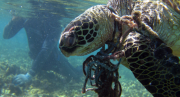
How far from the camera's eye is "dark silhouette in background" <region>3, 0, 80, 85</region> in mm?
11078

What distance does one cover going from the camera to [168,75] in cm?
128

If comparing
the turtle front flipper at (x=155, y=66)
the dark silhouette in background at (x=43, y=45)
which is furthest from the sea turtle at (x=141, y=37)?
the dark silhouette in background at (x=43, y=45)

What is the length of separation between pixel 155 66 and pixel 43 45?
42.5ft

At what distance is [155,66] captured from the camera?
1277mm

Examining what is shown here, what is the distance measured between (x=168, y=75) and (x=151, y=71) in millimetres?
189

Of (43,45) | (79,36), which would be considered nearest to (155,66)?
(79,36)

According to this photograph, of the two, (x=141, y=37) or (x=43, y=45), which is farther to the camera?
(x=43, y=45)

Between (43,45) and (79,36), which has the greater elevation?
(43,45)

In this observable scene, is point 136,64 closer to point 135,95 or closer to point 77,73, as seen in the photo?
point 135,95

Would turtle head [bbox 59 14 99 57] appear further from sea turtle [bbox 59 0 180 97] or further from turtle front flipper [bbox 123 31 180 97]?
turtle front flipper [bbox 123 31 180 97]

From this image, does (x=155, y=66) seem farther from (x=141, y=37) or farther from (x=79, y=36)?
(x=79, y=36)

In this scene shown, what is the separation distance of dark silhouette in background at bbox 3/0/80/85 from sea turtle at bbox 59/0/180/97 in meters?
9.18

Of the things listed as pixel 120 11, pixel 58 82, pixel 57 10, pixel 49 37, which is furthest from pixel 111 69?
pixel 57 10

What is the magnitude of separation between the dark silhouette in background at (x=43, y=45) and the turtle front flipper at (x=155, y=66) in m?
9.65
